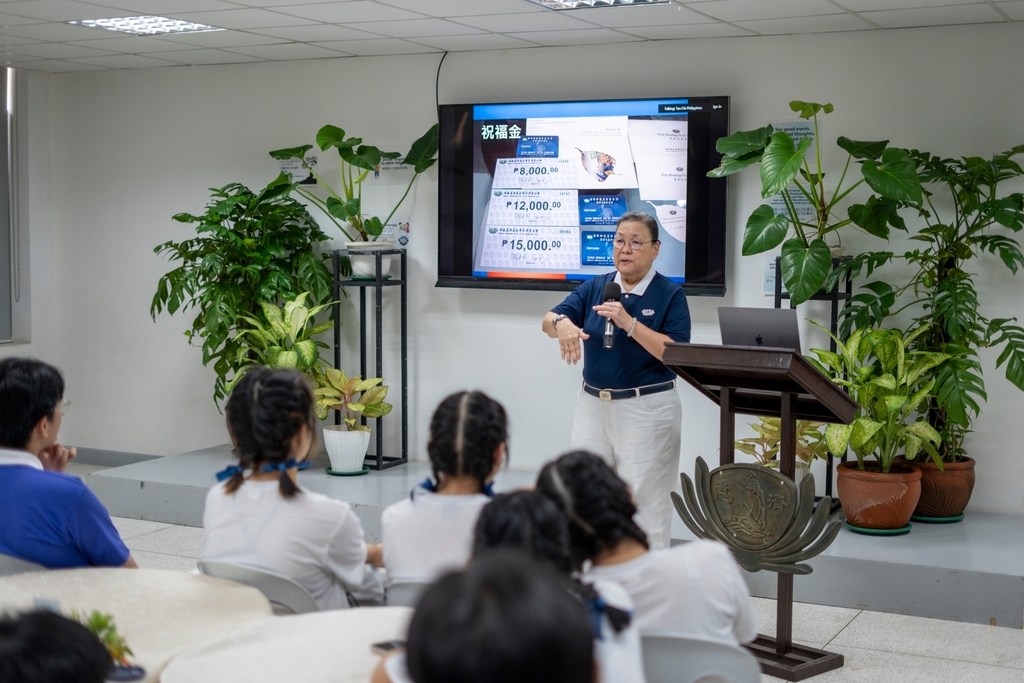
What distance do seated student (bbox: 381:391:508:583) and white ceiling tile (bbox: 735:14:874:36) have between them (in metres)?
3.29

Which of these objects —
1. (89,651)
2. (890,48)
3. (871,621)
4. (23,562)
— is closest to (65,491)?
(23,562)

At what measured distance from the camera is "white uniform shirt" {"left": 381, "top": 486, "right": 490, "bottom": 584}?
87.7 inches

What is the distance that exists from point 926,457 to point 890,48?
2040 mm

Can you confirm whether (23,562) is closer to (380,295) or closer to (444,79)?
(380,295)

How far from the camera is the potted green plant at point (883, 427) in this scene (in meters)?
4.48

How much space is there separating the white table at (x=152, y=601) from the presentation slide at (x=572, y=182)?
3.63m

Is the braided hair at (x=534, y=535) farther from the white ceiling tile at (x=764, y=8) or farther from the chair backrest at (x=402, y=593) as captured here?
the white ceiling tile at (x=764, y=8)

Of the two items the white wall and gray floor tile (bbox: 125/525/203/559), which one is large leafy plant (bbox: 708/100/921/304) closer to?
the white wall

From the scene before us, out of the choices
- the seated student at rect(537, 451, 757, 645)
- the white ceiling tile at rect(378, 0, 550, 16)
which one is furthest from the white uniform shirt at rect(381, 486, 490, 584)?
the white ceiling tile at rect(378, 0, 550, 16)

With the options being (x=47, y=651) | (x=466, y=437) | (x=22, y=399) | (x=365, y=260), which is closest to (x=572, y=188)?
(x=365, y=260)

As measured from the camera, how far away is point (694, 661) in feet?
6.18

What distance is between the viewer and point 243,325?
629 cm

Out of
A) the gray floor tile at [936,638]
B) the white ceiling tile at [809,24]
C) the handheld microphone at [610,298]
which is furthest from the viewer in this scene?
the white ceiling tile at [809,24]

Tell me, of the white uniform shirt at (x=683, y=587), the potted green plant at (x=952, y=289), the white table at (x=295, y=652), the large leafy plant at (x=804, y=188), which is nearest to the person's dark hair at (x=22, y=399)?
the white table at (x=295, y=652)
